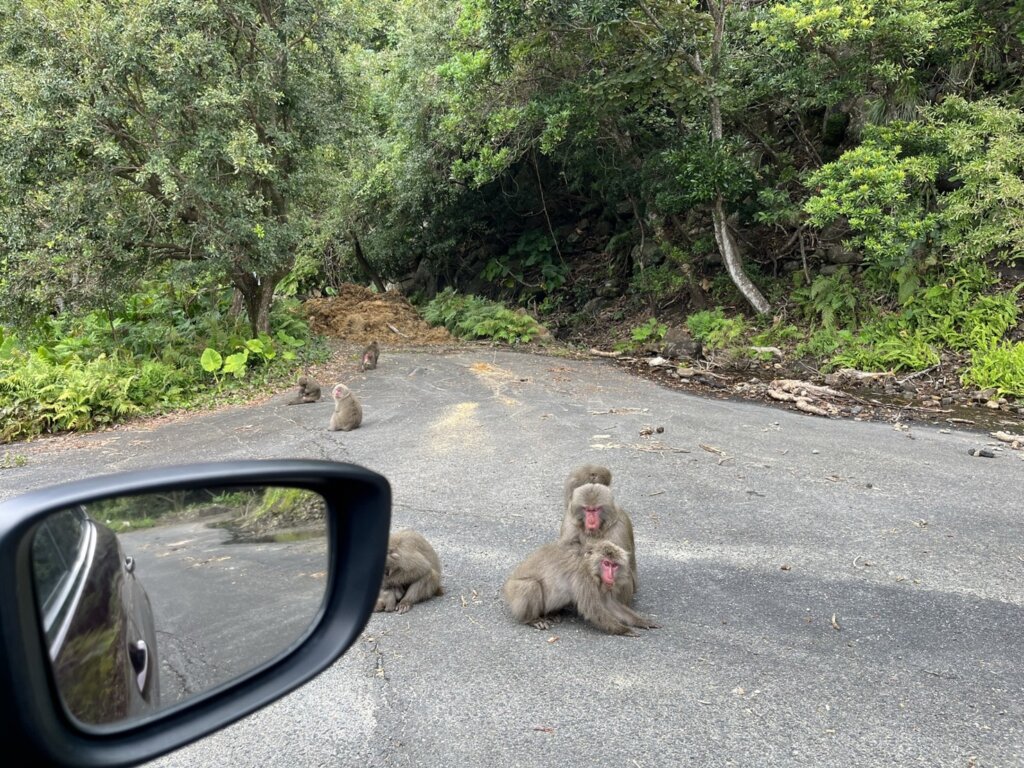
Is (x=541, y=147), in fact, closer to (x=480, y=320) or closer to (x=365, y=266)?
(x=480, y=320)

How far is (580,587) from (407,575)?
1.07 meters

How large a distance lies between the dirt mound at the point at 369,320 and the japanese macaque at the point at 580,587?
14.4 m

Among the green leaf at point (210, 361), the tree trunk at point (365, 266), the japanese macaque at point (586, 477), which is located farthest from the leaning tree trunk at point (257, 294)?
the japanese macaque at point (586, 477)

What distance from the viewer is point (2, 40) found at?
10359 millimetres

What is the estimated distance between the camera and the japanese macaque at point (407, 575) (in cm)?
421

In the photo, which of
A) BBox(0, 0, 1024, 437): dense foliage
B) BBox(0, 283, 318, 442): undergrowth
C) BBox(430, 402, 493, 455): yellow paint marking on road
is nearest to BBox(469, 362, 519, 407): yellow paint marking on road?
BBox(430, 402, 493, 455): yellow paint marking on road

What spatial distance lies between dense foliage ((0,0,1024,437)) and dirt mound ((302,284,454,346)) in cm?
261

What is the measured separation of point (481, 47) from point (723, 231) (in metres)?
6.31

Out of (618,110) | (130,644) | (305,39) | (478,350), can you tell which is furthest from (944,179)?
(130,644)

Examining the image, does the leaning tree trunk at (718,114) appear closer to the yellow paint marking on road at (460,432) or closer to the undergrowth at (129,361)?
the yellow paint marking on road at (460,432)

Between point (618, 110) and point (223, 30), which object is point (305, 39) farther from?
point (618, 110)

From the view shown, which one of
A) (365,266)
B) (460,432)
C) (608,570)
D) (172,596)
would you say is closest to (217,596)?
(172,596)

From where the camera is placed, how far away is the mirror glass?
1205 millimetres

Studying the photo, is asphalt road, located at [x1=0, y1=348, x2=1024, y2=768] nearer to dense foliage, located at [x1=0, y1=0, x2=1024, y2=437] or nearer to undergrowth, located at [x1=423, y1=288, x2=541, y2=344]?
dense foliage, located at [x1=0, y1=0, x2=1024, y2=437]
